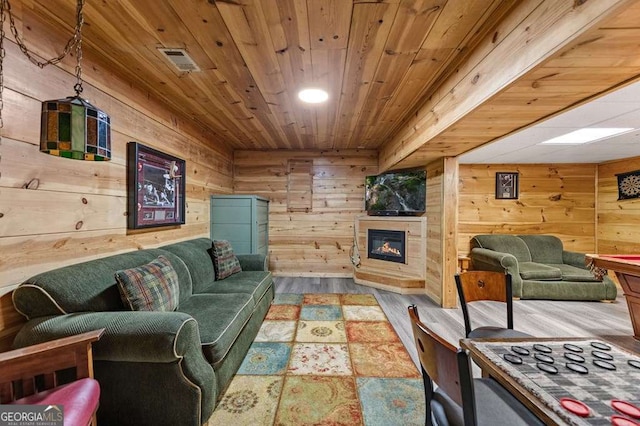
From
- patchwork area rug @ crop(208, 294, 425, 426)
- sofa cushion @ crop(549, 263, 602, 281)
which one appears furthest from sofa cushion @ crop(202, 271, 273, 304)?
sofa cushion @ crop(549, 263, 602, 281)

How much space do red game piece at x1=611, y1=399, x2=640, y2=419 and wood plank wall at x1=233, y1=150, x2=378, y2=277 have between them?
13.5 ft

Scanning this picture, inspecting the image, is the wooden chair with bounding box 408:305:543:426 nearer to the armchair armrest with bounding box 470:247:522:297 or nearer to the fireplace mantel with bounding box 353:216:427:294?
the fireplace mantel with bounding box 353:216:427:294

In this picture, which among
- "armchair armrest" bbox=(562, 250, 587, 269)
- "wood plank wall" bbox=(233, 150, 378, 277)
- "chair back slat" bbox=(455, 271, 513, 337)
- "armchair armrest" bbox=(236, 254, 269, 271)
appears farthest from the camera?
"wood plank wall" bbox=(233, 150, 378, 277)

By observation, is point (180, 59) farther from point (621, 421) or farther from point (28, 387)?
point (621, 421)

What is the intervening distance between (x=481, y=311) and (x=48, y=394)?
396 centimetres

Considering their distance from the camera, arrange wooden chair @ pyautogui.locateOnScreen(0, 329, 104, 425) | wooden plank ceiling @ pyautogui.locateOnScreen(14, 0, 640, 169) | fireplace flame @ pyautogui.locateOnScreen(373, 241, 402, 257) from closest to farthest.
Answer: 1. wooden chair @ pyautogui.locateOnScreen(0, 329, 104, 425)
2. wooden plank ceiling @ pyautogui.locateOnScreen(14, 0, 640, 169)
3. fireplace flame @ pyautogui.locateOnScreen(373, 241, 402, 257)

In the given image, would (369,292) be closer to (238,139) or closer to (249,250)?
(249,250)

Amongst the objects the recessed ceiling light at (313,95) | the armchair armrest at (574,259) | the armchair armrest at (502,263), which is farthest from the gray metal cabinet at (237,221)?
the armchair armrest at (574,259)

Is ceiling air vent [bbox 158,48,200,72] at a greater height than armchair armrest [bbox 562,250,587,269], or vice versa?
ceiling air vent [bbox 158,48,200,72]

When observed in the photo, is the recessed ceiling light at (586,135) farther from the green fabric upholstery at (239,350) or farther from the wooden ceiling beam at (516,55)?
the green fabric upholstery at (239,350)

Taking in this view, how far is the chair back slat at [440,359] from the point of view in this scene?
0.75m

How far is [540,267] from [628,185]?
2079mm

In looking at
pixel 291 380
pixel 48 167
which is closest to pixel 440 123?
pixel 291 380

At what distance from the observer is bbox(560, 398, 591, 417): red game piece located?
0.76 metres
